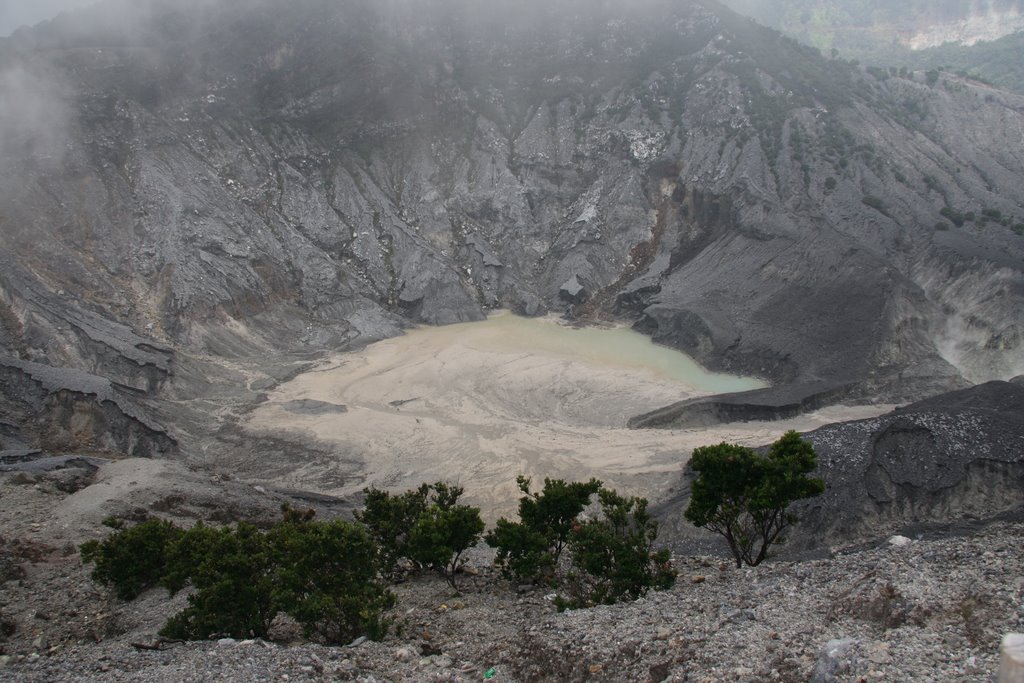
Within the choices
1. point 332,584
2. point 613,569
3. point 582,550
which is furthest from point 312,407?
point 613,569

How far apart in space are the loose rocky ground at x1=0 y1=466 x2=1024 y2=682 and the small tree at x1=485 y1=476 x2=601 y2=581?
820 millimetres

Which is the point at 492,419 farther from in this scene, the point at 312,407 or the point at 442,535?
the point at 442,535

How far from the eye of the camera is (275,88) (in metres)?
65.6

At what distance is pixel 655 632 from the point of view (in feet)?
44.1

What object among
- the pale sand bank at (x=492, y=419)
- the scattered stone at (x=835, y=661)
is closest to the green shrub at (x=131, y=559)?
the pale sand bank at (x=492, y=419)

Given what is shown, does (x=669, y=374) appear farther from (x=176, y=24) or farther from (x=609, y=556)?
(x=176, y=24)

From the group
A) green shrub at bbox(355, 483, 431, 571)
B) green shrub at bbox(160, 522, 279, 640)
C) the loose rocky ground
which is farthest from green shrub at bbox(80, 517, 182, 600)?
green shrub at bbox(355, 483, 431, 571)

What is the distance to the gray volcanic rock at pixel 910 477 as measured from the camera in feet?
71.1

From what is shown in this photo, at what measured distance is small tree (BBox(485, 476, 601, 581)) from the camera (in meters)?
18.4

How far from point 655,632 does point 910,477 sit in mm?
13483

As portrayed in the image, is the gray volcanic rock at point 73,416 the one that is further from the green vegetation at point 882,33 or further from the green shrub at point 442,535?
the green vegetation at point 882,33

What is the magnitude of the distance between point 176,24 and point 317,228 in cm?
2480

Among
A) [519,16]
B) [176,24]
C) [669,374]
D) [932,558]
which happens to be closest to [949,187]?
[669,374]

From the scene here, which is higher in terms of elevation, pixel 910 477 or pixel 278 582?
pixel 910 477
